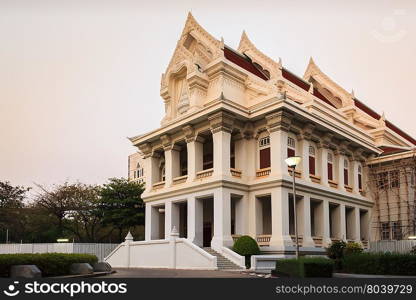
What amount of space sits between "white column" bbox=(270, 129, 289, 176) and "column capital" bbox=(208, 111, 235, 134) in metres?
2.43

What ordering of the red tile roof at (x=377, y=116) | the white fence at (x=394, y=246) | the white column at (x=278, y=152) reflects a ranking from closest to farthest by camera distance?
1. the white column at (x=278, y=152)
2. the white fence at (x=394, y=246)
3. the red tile roof at (x=377, y=116)

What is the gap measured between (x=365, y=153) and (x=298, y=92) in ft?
22.8

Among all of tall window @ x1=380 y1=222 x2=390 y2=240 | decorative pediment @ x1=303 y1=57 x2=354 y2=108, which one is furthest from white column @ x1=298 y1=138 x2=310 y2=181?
decorative pediment @ x1=303 y1=57 x2=354 y2=108

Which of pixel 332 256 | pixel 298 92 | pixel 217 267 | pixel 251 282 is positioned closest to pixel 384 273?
pixel 332 256

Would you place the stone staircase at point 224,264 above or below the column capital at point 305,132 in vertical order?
below

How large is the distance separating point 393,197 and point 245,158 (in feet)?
41.8

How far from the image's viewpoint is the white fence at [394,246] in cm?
2934

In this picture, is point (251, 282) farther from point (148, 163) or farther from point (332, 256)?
point (148, 163)

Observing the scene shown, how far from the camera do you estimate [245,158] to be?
2891cm

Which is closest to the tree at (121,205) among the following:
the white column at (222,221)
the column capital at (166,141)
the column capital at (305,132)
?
the column capital at (166,141)

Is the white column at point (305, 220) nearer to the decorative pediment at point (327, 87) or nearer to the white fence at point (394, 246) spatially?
the white fence at point (394, 246)

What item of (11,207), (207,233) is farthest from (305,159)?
(11,207)

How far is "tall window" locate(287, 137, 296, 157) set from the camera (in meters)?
28.1

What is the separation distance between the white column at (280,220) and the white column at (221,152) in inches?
119
